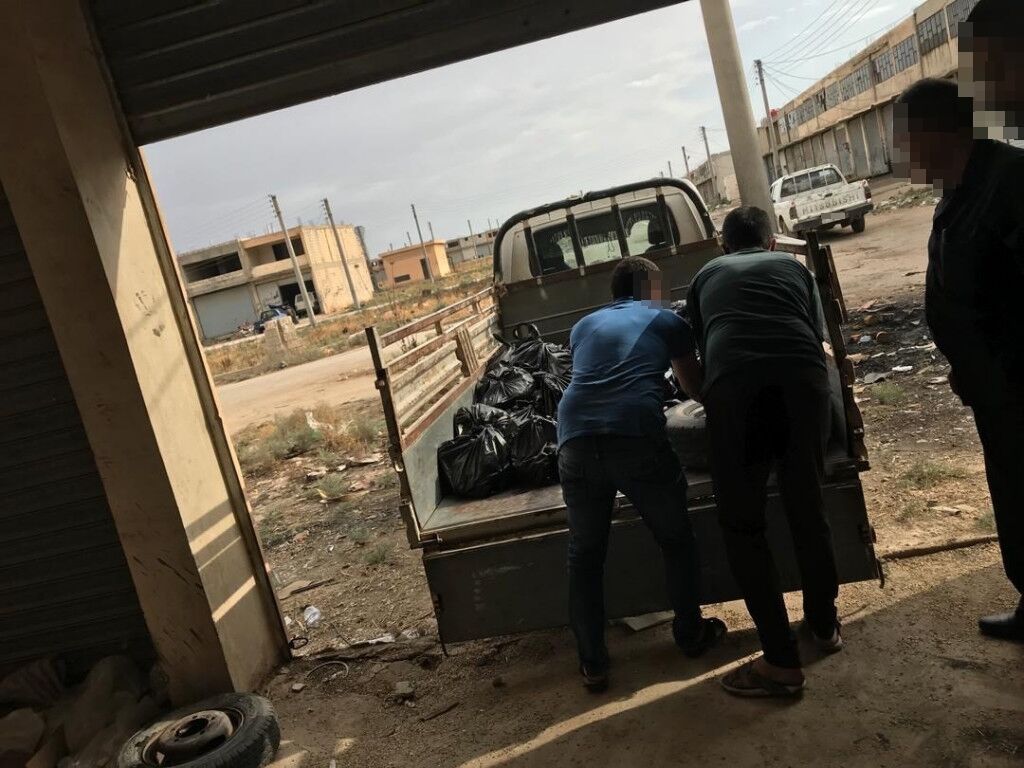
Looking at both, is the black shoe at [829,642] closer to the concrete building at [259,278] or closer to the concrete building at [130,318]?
the concrete building at [130,318]

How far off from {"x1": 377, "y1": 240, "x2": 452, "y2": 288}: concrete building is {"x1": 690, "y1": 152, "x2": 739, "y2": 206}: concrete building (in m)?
26.3

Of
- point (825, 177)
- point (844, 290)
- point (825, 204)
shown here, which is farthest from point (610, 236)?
point (825, 177)

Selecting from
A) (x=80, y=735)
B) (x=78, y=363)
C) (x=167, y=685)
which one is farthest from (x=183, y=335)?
(x=80, y=735)

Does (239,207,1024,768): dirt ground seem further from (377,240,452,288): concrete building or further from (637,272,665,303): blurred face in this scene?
(377,240,452,288): concrete building

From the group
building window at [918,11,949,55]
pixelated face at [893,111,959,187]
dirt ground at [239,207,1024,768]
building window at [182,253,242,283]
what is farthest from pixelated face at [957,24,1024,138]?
building window at [182,253,242,283]

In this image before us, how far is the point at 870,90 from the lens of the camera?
106 feet

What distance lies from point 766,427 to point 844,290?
8.58m

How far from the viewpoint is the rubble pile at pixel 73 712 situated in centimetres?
347

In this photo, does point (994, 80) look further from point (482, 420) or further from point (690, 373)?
point (482, 420)

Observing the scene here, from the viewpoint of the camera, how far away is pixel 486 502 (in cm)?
355

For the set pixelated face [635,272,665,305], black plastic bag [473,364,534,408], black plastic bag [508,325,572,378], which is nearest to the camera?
pixelated face [635,272,665,305]

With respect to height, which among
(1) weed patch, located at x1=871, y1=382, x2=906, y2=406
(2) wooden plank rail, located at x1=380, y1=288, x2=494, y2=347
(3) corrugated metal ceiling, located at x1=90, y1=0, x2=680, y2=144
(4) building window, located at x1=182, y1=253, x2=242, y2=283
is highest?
(4) building window, located at x1=182, y1=253, x2=242, y2=283

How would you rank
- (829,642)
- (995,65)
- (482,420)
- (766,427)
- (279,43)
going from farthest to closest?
(482,420)
(279,43)
(829,642)
(766,427)
(995,65)

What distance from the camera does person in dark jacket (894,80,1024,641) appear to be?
237 cm
